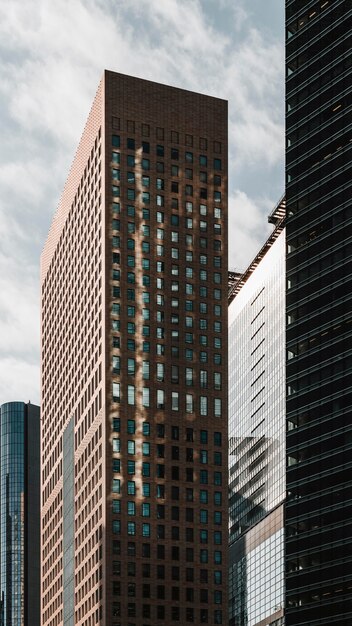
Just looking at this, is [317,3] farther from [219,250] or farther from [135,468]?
[135,468]

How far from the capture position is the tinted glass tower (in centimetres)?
12275

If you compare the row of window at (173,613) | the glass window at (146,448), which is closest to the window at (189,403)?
the glass window at (146,448)

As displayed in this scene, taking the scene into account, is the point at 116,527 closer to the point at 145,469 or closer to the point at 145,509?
the point at 145,509

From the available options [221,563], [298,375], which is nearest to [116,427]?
[221,563]

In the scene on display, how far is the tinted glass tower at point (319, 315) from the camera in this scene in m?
123

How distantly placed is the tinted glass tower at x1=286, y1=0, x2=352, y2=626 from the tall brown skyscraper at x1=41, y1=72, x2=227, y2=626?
5467 cm

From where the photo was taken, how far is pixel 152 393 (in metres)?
190

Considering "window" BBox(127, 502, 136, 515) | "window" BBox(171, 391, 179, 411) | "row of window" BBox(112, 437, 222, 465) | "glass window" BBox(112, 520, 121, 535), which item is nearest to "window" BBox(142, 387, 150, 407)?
"window" BBox(171, 391, 179, 411)

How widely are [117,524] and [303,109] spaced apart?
7154 cm

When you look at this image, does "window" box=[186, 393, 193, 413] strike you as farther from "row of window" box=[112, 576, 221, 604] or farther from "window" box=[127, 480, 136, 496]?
"row of window" box=[112, 576, 221, 604]

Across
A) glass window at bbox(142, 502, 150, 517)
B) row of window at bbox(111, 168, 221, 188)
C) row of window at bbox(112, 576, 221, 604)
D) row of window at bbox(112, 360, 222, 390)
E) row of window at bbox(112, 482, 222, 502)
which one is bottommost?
row of window at bbox(112, 576, 221, 604)

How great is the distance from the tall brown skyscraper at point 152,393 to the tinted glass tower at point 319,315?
5467cm

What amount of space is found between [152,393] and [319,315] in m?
63.3

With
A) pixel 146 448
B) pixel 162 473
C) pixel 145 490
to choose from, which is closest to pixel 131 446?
pixel 146 448
